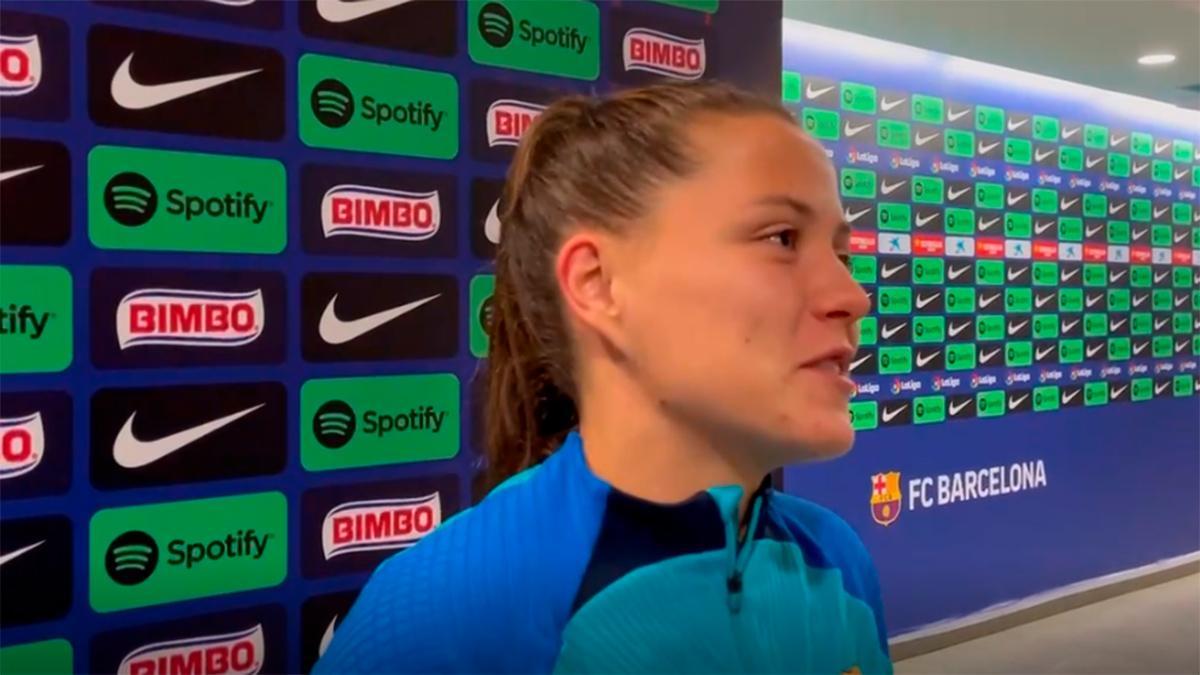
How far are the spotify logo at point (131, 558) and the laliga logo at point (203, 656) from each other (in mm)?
97

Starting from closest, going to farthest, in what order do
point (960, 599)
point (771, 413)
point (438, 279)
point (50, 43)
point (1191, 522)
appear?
point (771, 413) < point (50, 43) < point (438, 279) < point (960, 599) < point (1191, 522)

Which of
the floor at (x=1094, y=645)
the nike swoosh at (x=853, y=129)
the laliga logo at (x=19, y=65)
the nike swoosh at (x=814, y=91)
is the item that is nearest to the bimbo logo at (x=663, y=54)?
the laliga logo at (x=19, y=65)

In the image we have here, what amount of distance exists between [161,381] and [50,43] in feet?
1.48

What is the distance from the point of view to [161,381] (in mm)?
1521

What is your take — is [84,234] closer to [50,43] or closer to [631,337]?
[50,43]

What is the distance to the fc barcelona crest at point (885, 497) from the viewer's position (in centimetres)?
349

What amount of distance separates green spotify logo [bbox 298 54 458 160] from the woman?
934 mm

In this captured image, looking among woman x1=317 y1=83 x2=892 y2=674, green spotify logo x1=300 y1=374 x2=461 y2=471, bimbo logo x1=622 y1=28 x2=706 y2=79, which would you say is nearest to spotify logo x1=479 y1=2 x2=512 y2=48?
bimbo logo x1=622 y1=28 x2=706 y2=79

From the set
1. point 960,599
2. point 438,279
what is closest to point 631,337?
point 438,279

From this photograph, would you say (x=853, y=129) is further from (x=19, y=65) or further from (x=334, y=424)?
(x=19, y=65)

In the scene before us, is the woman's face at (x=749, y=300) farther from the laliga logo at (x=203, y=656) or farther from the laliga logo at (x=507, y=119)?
the laliga logo at (x=507, y=119)

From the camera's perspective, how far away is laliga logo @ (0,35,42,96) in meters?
1.41

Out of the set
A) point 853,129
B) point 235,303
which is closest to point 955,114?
point 853,129

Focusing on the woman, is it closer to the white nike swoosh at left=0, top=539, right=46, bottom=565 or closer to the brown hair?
the brown hair
